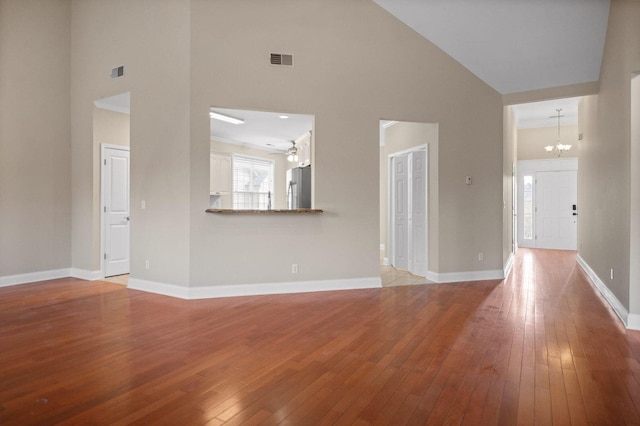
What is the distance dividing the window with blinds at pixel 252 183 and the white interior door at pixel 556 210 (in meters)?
7.15

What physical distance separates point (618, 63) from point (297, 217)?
150 inches

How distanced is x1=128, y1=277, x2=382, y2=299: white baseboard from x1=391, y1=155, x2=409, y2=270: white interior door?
5.33ft

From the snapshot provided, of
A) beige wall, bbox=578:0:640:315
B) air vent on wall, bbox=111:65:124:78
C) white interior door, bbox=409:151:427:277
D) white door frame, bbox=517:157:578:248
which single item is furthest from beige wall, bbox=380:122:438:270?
white door frame, bbox=517:157:578:248

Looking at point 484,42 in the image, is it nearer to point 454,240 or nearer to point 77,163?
point 454,240

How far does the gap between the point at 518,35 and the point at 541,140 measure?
609 cm

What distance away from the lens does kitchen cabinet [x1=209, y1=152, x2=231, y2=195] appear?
778 centimetres

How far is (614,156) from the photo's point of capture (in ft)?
13.0

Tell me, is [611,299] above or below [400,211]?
below

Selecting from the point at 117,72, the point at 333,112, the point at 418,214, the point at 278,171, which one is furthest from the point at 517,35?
the point at 278,171

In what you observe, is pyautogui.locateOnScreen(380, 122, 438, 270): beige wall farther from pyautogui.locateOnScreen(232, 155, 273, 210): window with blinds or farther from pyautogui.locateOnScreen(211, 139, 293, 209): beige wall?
pyautogui.locateOnScreen(232, 155, 273, 210): window with blinds

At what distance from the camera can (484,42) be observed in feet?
15.9

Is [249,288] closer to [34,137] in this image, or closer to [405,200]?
[405,200]

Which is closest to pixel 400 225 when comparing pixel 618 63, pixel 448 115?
pixel 448 115

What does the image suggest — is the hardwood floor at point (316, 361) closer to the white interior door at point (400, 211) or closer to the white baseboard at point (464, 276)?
the white baseboard at point (464, 276)
